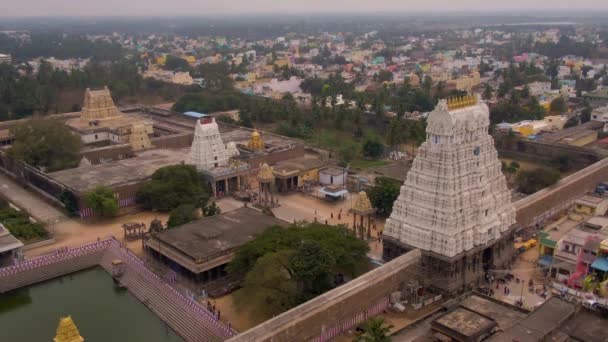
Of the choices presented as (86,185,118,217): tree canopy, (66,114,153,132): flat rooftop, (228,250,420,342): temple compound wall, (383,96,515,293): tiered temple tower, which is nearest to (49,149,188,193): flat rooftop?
(86,185,118,217): tree canopy

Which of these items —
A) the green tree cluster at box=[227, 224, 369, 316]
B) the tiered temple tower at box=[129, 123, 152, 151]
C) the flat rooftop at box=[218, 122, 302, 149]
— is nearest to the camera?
the green tree cluster at box=[227, 224, 369, 316]

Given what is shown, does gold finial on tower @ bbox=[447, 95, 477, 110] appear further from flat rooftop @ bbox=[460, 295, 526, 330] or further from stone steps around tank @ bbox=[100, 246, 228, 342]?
stone steps around tank @ bbox=[100, 246, 228, 342]

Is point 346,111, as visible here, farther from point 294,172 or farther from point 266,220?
point 266,220

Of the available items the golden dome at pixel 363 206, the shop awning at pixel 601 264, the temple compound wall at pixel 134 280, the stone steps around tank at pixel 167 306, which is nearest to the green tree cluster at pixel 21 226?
the temple compound wall at pixel 134 280

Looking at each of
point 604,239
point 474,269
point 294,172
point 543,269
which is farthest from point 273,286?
point 294,172

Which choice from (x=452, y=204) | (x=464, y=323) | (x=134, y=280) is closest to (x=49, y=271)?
(x=134, y=280)

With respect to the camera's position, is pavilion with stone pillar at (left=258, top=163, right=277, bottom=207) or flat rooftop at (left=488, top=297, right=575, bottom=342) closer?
flat rooftop at (left=488, top=297, right=575, bottom=342)

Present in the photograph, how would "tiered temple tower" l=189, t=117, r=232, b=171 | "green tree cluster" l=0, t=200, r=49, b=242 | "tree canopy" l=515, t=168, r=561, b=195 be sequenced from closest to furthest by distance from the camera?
"green tree cluster" l=0, t=200, r=49, b=242 < "tree canopy" l=515, t=168, r=561, b=195 < "tiered temple tower" l=189, t=117, r=232, b=171

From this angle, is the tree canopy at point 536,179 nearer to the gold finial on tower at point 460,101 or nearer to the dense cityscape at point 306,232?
the dense cityscape at point 306,232
